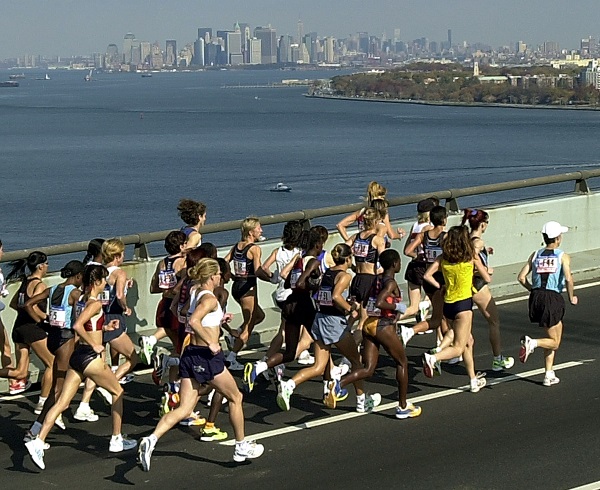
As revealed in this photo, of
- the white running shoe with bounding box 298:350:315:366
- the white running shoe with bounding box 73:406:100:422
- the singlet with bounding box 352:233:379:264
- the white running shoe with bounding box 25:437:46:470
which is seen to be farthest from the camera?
the white running shoe with bounding box 298:350:315:366

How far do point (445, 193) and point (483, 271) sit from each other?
4.42m

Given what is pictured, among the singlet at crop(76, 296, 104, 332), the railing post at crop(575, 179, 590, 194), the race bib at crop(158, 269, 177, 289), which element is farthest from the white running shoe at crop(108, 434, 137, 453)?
the railing post at crop(575, 179, 590, 194)

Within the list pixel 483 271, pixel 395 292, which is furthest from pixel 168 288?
pixel 483 271

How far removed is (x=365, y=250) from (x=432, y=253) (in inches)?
35.3

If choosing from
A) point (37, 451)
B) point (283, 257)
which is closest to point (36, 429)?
point (37, 451)

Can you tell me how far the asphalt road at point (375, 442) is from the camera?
772cm

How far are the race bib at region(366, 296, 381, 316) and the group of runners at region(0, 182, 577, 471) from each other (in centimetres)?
1

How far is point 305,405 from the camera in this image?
9602mm

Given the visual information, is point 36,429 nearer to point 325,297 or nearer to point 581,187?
point 325,297

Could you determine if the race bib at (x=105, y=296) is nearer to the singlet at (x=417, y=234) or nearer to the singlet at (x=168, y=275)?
the singlet at (x=168, y=275)

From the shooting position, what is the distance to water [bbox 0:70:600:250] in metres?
68.5

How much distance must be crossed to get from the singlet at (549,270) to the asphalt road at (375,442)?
896mm

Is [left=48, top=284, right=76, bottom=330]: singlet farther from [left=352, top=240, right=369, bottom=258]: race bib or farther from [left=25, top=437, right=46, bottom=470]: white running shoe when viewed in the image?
[left=352, top=240, right=369, bottom=258]: race bib

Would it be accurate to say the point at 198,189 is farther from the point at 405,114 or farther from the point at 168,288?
the point at 405,114
